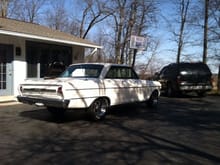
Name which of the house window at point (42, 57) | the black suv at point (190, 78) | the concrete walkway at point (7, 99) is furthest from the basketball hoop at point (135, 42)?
the concrete walkway at point (7, 99)

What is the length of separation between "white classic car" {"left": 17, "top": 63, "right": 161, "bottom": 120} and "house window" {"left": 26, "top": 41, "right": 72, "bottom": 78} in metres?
5.23

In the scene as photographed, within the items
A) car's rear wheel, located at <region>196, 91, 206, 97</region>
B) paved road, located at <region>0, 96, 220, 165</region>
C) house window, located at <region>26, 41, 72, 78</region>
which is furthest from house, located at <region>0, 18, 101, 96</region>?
car's rear wheel, located at <region>196, 91, 206, 97</region>

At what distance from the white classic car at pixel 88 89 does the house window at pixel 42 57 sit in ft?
17.2

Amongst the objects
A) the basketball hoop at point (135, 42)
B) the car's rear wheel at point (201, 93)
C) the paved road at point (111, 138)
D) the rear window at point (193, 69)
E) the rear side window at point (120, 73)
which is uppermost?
the basketball hoop at point (135, 42)

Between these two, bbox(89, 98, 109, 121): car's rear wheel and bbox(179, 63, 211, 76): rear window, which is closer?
bbox(89, 98, 109, 121): car's rear wheel

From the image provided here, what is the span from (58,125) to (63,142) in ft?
6.23

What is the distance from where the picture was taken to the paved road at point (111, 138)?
5281 mm

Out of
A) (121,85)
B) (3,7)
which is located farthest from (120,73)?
(3,7)

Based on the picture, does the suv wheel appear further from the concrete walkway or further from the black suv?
the concrete walkway

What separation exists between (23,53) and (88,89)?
22.6 feet

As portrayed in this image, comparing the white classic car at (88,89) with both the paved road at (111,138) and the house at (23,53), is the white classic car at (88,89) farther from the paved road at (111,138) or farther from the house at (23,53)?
the house at (23,53)

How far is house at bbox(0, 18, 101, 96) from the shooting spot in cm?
1320

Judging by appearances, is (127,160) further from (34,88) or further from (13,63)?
(13,63)

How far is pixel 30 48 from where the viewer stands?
47.5 feet
